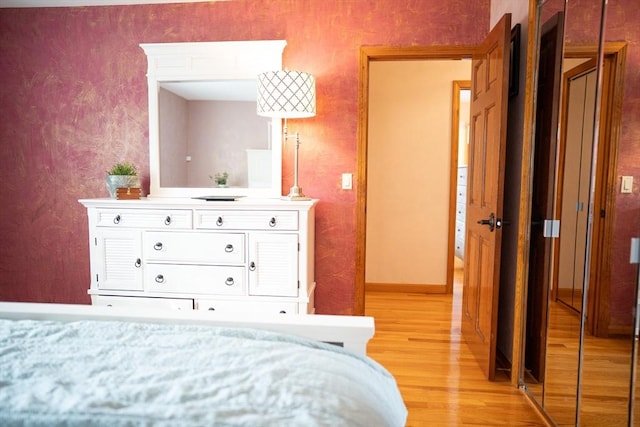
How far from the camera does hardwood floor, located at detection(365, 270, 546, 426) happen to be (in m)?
2.10

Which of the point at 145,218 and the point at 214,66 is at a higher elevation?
the point at 214,66

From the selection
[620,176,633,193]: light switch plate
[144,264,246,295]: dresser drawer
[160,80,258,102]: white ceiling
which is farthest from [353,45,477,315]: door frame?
[620,176,633,193]: light switch plate

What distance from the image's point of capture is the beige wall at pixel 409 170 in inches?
165

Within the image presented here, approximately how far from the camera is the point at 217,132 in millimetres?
3068

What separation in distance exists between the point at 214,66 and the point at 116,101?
79 cm

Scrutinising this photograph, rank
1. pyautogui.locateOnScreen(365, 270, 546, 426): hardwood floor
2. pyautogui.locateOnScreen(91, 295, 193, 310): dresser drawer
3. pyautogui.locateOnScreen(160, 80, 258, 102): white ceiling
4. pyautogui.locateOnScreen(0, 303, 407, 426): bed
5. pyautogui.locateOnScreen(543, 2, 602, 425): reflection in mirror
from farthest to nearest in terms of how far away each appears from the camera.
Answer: pyautogui.locateOnScreen(160, 80, 258, 102): white ceiling
pyautogui.locateOnScreen(91, 295, 193, 310): dresser drawer
pyautogui.locateOnScreen(365, 270, 546, 426): hardwood floor
pyautogui.locateOnScreen(543, 2, 602, 425): reflection in mirror
pyautogui.locateOnScreen(0, 303, 407, 426): bed

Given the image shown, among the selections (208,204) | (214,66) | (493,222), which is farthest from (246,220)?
(493,222)

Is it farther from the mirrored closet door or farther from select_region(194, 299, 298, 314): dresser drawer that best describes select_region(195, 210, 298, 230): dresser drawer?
the mirrored closet door

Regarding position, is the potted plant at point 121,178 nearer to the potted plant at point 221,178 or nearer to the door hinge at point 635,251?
the potted plant at point 221,178

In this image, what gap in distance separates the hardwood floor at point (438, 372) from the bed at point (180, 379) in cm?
131

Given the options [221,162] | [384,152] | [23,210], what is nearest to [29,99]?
[23,210]

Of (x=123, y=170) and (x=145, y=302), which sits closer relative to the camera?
(x=145, y=302)

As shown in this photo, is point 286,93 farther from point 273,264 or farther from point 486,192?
point 486,192

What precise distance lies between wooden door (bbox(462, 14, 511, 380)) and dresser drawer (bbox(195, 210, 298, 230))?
113 cm
